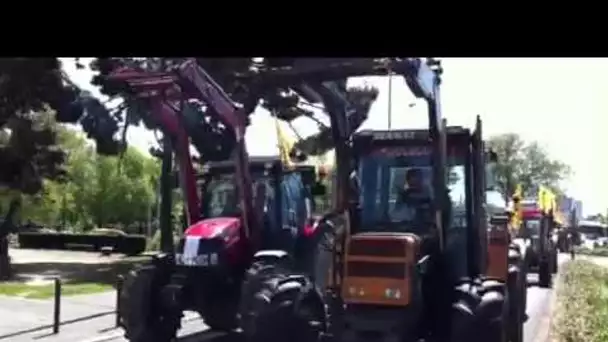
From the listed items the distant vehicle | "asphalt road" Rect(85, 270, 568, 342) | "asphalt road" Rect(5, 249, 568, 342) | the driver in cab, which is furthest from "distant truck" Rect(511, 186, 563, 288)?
the distant vehicle

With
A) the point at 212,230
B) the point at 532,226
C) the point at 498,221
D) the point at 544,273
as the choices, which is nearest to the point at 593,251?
the point at 532,226

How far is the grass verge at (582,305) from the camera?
7121mm

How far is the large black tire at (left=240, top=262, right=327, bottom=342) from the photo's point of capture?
18.7 ft

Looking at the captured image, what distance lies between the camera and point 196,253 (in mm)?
6371

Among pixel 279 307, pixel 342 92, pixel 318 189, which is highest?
pixel 342 92

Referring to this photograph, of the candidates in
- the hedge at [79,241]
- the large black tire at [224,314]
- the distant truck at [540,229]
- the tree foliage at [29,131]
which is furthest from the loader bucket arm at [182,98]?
the hedge at [79,241]

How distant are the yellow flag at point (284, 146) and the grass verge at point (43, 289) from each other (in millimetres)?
4020

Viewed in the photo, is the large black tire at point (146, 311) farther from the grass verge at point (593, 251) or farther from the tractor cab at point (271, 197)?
the grass verge at point (593, 251)

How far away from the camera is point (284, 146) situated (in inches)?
290

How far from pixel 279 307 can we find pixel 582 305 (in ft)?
15.8

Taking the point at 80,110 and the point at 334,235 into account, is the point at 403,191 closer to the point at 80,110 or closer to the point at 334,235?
the point at 334,235
